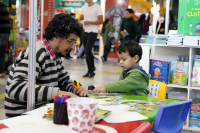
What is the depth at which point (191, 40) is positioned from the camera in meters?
2.78

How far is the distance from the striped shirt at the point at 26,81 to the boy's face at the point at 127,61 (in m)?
0.54

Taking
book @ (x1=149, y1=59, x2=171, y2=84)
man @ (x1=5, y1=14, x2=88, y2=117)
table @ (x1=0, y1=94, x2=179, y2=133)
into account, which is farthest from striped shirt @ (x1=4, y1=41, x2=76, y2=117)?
book @ (x1=149, y1=59, x2=171, y2=84)

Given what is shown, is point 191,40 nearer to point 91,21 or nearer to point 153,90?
point 153,90

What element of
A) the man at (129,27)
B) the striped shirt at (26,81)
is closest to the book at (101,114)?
the striped shirt at (26,81)

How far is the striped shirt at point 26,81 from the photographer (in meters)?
1.33

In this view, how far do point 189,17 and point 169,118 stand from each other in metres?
2.07

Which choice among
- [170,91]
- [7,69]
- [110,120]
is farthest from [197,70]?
[7,69]

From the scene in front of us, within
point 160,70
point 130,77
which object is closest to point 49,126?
point 130,77

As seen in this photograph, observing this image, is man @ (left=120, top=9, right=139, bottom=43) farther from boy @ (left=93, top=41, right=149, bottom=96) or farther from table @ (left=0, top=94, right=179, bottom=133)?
table @ (left=0, top=94, right=179, bottom=133)

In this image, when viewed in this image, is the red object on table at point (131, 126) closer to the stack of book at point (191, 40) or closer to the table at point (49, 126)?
the table at point (49, 126)

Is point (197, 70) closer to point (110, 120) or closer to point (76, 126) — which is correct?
point (110, 120)

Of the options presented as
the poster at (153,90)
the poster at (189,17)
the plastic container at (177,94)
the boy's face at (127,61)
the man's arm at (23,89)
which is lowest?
the plastic container at (177,94)

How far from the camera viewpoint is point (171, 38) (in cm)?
290

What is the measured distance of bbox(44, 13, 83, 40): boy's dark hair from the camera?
1.58 meters
